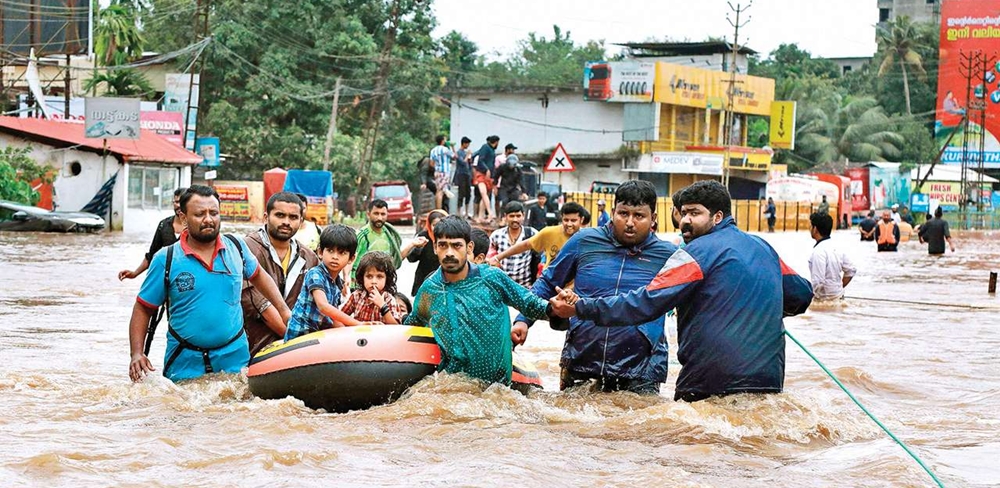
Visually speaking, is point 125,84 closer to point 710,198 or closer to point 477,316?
point 477,316

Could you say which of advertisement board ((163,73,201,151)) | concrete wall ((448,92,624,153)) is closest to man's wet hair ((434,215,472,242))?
advertisement board ((163,73,201,151))

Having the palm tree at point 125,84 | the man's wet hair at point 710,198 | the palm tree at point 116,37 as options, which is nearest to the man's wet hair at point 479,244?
the man's wet hair at point 710,198

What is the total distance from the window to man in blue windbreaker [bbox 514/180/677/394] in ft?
109

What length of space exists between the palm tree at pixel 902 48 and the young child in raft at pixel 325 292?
83324 mm

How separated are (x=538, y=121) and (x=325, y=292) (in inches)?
2090

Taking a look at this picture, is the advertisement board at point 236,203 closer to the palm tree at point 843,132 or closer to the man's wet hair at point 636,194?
the palm tree at point 843,132

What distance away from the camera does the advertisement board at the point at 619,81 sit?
58219 mm

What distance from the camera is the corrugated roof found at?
36.4 metres

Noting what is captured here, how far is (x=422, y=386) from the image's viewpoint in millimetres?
7477

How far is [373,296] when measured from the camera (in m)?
8.45

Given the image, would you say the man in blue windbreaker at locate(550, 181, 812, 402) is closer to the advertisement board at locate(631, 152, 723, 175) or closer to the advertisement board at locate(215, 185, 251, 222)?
the advertisement board at locate(215, 185, 251, 222)

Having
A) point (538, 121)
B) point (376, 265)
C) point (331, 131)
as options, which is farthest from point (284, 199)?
point (538, 121)

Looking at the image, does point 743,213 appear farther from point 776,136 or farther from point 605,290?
point 605,290

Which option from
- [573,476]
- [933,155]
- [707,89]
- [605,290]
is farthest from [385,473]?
[933,155]
